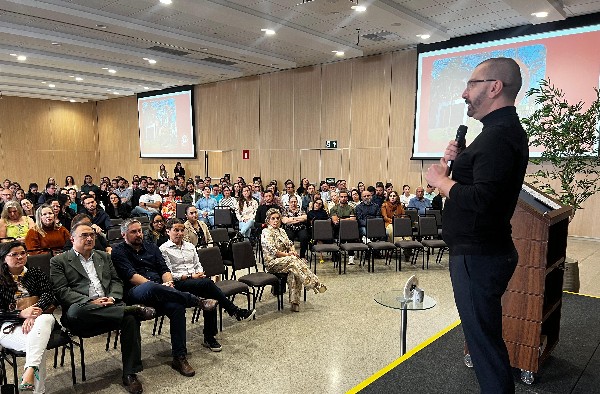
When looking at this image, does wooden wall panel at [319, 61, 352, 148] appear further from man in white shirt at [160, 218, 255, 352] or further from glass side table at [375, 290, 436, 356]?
glass side table at [375, 290, 436, 356]

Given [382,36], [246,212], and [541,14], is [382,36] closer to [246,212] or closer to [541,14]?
[541,14]

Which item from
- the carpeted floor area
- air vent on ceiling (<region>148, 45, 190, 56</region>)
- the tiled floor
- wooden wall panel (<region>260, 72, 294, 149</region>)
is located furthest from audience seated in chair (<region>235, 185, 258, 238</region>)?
wooden wall panel (<region>260, 72, 294, 149</region>)

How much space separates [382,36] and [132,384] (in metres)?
8.80

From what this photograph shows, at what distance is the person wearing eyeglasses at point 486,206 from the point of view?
149 cm

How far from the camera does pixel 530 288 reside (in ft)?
7.84

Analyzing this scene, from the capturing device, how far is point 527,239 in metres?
2.40

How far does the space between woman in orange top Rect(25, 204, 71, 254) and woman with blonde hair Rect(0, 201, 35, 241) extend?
58 cm

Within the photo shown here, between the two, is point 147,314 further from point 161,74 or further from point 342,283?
point 161,74

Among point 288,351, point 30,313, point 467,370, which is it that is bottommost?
point 288,351

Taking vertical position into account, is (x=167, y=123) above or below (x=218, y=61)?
below

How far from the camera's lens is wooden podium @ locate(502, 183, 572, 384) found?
7.69 feet

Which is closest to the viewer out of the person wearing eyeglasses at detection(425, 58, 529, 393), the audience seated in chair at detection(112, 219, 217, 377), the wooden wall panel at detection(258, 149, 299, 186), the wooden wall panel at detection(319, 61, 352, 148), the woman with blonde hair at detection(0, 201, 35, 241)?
the person wearing eyeglasses at detection(425, 58, 529, 393)

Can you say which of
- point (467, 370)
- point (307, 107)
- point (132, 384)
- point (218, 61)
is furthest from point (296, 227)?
point (218, 61)

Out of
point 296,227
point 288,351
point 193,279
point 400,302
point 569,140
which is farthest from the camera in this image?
point 296,227
